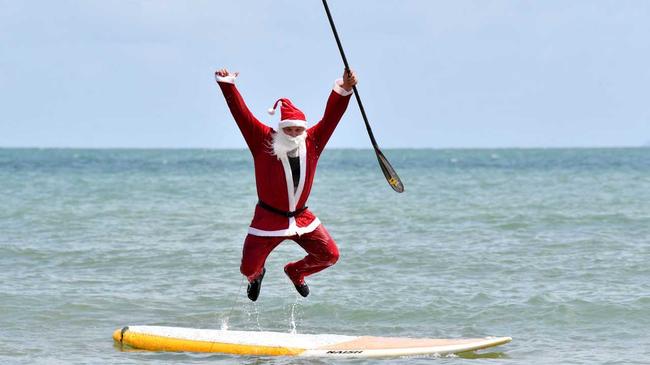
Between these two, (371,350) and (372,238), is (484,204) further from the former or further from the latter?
(371,350)

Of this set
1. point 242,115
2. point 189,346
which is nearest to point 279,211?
point 242,115

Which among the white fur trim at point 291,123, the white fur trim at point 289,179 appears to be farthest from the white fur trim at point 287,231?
the white fur trim at point 291,123

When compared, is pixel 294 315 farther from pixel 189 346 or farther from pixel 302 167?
pixel 302 167

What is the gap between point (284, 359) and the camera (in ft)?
30.5

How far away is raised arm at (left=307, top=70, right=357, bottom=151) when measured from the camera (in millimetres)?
8891

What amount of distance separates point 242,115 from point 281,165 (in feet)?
1.61

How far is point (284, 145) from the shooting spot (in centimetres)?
890

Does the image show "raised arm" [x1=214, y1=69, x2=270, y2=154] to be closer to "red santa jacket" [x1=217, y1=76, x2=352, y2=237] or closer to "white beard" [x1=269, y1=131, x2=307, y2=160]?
"red santa jacket" [x1=217, y1=76, x2=352, y2=237]

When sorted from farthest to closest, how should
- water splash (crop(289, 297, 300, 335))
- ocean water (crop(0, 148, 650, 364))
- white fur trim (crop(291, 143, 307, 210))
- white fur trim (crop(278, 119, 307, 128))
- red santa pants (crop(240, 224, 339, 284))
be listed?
water splash (crop(289, 297, 300, 335))
ocean water (crop(0, 148, 650, 364))
red santa pants (crop(240, 224, 339, 284))
white fur trim (crop(291, 143, 307, 210))
white fur trim (crop(278, 119, 307, 128))

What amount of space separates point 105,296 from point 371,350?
410 cm

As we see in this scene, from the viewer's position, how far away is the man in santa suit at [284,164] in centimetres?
890

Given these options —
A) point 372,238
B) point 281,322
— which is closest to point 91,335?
point 281,322

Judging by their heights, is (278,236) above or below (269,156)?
below

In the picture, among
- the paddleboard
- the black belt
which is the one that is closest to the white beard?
the black belt
